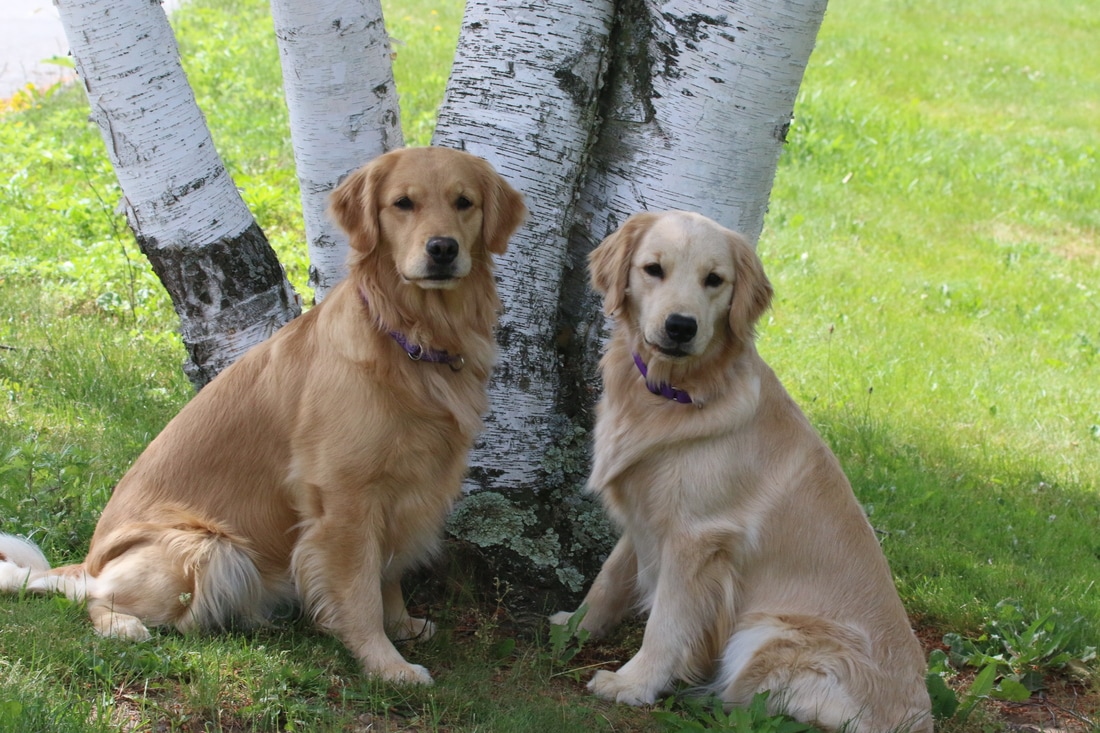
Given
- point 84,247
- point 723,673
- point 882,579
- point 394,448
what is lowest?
point 84,247

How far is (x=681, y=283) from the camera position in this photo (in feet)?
10.7

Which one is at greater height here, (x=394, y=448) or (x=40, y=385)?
(x=394, y=448)

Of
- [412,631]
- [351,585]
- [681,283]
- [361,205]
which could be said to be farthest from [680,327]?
[412,631]

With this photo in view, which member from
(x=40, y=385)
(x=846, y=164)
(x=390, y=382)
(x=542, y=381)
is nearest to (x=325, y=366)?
(x=390, y=382)

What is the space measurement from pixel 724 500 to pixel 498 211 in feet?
3.92

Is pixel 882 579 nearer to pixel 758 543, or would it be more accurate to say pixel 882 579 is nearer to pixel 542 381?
pixel 758 543

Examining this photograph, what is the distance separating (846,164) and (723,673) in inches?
338

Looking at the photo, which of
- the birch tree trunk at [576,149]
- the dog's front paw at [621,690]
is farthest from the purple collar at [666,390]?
the dog's front paw at [621,690]

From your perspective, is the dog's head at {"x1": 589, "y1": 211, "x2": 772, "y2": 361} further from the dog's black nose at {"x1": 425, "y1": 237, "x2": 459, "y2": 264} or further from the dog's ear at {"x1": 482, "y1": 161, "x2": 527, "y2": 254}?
the dog's black nose at {"x1": 425, "y1": 237, "x2": 459, "y2": 264}

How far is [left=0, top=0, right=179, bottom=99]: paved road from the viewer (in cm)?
1141

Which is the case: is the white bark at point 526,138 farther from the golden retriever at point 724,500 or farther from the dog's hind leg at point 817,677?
the dog's hind leg at point 817,677

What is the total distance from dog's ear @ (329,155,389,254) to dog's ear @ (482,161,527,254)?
34 cm

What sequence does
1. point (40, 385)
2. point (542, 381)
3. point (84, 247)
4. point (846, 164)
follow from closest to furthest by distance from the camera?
point (542, 381) → point (40, 385) → point (84, 247) → point (846, 164)

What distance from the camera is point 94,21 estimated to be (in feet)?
11.9
